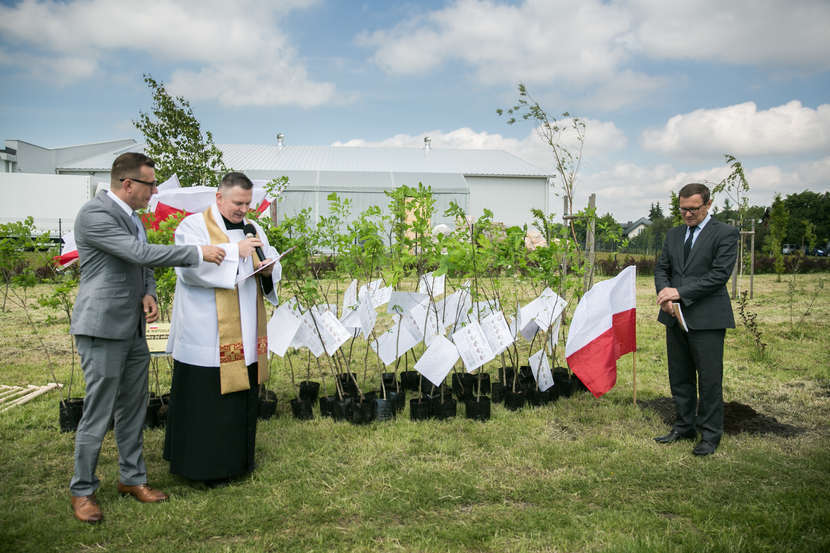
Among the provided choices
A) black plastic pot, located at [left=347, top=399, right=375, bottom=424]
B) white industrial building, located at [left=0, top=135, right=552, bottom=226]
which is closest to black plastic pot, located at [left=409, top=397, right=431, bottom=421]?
black plastic pot, located at [left=347, top=399, right=375, bottom=424]

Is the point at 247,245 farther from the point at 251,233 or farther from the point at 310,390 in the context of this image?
the point at 310,390

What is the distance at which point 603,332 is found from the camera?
4.02 meters

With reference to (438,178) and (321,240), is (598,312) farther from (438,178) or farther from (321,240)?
(438,178)

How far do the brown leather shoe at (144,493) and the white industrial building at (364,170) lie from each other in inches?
743

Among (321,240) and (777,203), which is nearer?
(321,240)

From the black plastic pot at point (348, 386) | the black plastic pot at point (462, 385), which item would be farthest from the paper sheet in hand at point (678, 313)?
the black plastic pot at point (348, 386)

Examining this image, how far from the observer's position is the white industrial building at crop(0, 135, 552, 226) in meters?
22.2

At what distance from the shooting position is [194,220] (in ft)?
10.2

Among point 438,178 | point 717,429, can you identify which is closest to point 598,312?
point 717,429

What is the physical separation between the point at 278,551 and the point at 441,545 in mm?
803

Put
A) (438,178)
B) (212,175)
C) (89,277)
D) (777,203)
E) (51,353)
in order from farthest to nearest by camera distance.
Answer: (438,178)
(777,203)
(212,175)
(51,353)
(89,277)

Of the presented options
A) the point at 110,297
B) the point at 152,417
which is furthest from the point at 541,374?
the point at 110,297

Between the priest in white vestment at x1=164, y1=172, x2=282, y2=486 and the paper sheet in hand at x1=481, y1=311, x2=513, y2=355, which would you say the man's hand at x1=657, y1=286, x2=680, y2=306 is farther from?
the priest in white vestment at x1=164, y1=172, x2=282, y2=486

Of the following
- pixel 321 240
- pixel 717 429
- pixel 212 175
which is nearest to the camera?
pixel 717 429
